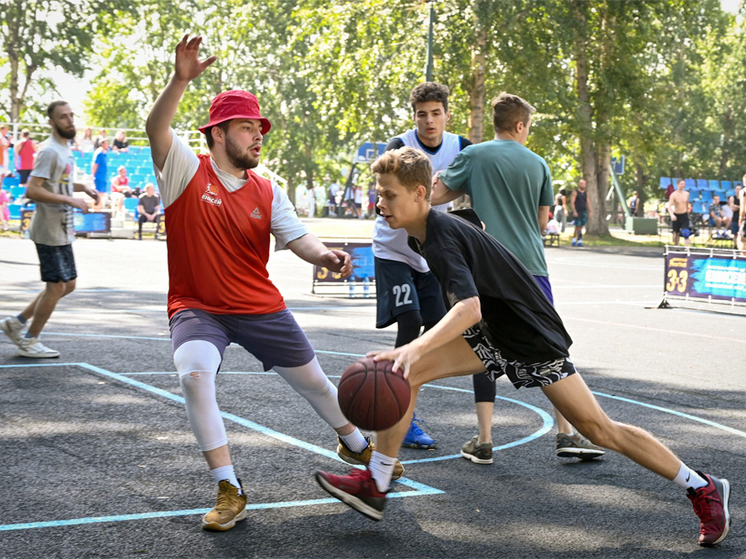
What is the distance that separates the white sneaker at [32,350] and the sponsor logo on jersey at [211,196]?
183 inches

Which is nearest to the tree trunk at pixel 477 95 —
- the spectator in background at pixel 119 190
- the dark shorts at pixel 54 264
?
the spectator in background at pixel 119 190

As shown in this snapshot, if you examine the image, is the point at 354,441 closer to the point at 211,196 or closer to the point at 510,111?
the point at 211,196

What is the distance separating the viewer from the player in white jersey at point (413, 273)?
5945 mm

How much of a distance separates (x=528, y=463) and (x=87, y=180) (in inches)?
1281

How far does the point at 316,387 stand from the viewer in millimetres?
4867

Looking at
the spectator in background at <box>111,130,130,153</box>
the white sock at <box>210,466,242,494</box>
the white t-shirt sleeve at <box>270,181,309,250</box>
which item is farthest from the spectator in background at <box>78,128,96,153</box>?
the white sock at <box>210,466,242,494</box>

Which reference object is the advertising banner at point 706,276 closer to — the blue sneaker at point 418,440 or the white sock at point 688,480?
the blue sneaker at point 418,440

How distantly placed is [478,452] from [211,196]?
2.27m

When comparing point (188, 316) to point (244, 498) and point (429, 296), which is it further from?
point (429, 296)

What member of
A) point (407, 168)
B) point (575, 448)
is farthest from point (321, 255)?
point (575, 448)

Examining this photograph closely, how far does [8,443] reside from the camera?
5613 millimetres

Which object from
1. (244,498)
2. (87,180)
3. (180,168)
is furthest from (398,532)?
(87,180)

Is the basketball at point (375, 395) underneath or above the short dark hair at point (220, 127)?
underneath

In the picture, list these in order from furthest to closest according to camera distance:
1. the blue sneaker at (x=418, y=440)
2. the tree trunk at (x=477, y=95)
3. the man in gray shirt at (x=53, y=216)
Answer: the tree trunk at (x=477, y=95) → the man in gray shirt at (x=53, y=216) → the blue sneaker at (x=418, y=440)
